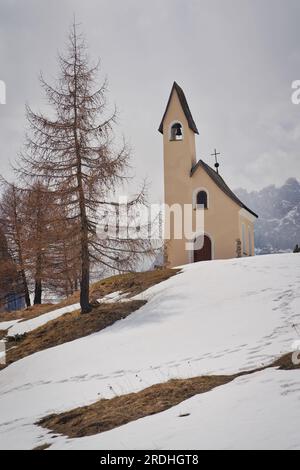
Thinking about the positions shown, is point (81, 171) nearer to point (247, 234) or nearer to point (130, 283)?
point (130, 283)

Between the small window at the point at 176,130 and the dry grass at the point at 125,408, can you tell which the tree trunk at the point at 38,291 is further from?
the dry grass at the point at 125,408

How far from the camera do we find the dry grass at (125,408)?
570cm

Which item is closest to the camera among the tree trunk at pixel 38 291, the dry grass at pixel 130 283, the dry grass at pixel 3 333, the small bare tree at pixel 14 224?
the dry grass at pixel 3 333

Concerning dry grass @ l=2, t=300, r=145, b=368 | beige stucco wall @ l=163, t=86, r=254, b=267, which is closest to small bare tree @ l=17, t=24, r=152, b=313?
dry grass @ l=2, t=300, r=145, b=368

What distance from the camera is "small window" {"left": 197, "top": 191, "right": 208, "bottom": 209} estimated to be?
24797 mm

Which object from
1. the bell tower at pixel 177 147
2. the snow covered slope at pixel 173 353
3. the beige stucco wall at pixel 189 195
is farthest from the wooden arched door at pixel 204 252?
the snow covered slope at pixel 173 353

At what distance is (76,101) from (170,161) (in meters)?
10.6

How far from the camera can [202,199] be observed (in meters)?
25.0

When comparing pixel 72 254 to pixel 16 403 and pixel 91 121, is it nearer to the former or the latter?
pixel 91 121

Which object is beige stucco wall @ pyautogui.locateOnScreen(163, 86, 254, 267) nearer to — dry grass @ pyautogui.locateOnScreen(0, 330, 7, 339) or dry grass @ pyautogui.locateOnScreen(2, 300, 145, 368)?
dry grass @ pyautogui.locateOnScreen(2, 300, 145, 368)

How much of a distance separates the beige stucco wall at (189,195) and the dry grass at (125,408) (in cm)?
1698

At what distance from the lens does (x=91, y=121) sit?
1548 centimetres

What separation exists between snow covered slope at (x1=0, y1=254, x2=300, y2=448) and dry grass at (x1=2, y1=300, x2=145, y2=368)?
1.94 ft
